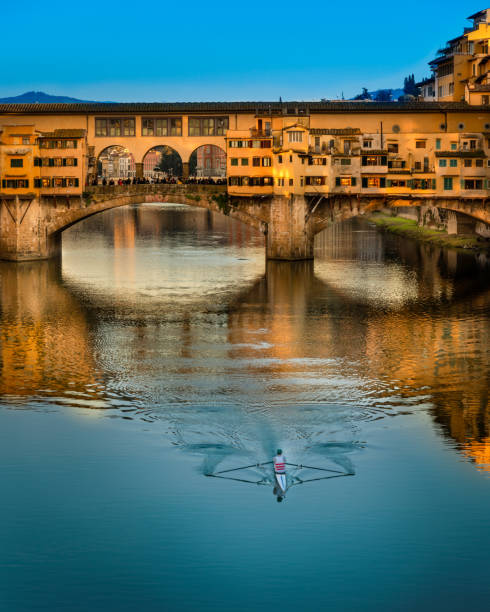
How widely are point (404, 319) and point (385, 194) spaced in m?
21.8

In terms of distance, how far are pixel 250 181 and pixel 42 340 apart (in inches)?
1164

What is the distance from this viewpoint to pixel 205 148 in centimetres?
18925

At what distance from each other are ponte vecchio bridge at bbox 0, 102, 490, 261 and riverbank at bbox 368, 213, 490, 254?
37.1ft

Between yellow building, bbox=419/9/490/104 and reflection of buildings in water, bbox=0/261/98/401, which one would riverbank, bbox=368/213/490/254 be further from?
reflection of buildings in water, bbox=0/261/98/401

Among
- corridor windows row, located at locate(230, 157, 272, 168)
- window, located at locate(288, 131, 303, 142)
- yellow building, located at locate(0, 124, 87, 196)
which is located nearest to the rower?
window, located at locate(288, 131, 303, 142)

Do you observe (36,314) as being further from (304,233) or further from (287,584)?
(287,584)

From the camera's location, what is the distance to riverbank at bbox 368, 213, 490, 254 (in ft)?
268

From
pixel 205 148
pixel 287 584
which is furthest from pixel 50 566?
pixel 205 148

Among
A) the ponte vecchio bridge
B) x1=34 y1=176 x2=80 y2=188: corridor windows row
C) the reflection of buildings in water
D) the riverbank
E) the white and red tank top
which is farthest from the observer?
the riverbank

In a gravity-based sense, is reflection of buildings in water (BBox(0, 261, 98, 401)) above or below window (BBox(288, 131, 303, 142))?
below

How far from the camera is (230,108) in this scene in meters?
71.7

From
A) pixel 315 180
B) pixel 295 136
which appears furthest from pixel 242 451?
pixel 315 180

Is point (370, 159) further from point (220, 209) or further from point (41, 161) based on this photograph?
point (41, 161)

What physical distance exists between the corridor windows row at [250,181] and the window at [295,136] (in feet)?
11.3
